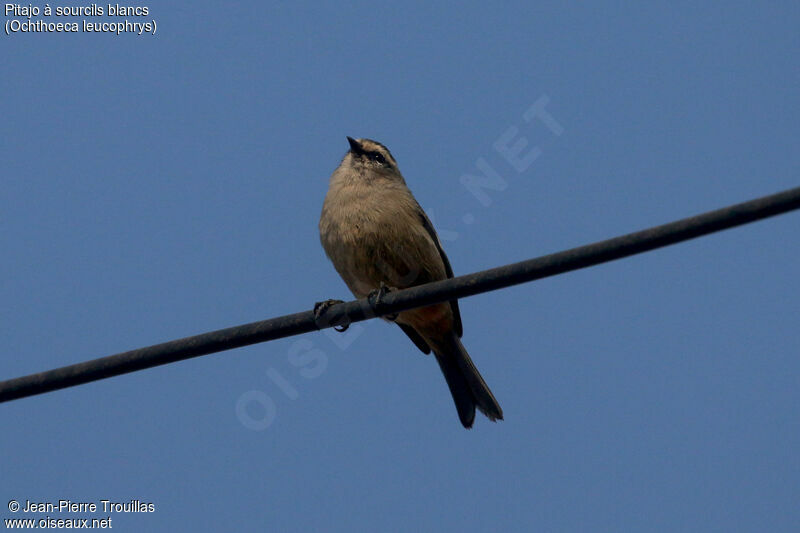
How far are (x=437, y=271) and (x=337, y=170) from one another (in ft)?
4.53

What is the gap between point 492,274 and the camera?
4.51 m

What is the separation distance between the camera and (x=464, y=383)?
25.6ft

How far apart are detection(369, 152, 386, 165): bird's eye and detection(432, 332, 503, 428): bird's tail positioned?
5.47ft

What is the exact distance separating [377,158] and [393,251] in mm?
1282

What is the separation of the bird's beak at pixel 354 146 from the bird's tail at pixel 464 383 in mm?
1841

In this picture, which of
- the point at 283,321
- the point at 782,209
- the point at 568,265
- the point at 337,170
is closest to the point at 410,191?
the point at 337,170

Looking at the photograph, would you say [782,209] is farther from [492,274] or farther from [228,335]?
[228,335]

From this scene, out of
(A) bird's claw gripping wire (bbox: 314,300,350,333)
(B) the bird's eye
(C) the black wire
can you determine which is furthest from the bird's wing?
(C) the black wire

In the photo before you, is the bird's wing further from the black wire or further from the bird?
the black wire

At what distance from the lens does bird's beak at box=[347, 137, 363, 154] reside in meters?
8.23

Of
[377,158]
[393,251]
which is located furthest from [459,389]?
[377,158]

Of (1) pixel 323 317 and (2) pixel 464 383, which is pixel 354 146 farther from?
(1) pixel 323 317

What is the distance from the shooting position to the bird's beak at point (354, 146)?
8227 millimetres

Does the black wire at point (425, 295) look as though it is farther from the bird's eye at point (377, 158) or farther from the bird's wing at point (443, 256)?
the bird's eye at point (377, 158)
